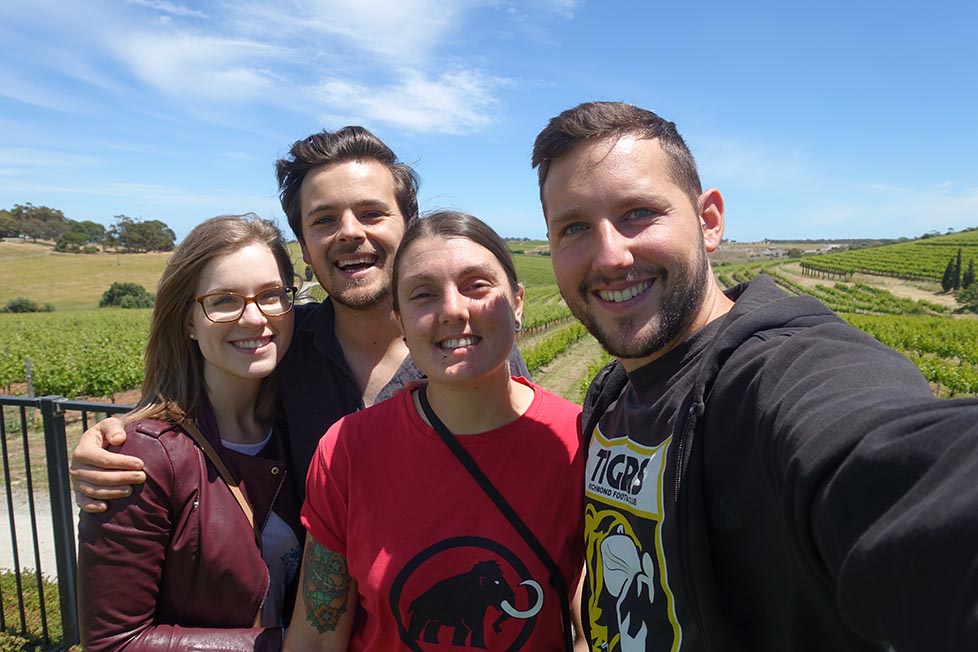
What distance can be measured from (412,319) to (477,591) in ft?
2.79

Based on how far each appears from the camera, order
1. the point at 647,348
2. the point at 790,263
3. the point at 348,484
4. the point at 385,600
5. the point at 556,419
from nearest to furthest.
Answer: the point at 647,348, the point at 385,600, the point at 348,484, the point at 556,419, the point at 790,263

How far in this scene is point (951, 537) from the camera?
2.13 ft

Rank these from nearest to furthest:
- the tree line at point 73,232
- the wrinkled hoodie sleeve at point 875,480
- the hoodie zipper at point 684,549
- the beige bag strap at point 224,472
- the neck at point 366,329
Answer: the wrinkled hoodie sleeve at point 875,480
the hoodie zipper at point 684,549
the beige bag strap at point 224,472
the neck at point 366,329
the tree line at point 73,232

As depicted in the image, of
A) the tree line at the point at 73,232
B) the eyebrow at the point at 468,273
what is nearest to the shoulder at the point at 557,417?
the eyebrow at the point at 468,273

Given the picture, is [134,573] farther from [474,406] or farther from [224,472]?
[474,406]

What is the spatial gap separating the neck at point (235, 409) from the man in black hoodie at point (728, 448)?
1426mm

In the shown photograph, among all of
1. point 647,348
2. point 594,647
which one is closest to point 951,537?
point 647,348

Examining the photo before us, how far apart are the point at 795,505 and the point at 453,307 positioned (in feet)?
3.67

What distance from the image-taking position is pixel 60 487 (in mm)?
3557

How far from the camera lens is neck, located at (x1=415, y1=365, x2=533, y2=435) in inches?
72.7

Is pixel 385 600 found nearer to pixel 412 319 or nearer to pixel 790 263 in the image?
pixel 412 319

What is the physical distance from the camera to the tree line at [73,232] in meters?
95.7

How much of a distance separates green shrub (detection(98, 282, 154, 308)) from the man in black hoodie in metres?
68.2

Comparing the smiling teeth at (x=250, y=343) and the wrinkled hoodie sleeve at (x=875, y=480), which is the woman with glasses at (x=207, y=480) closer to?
the smiling teeth at (x=250, y=343)
